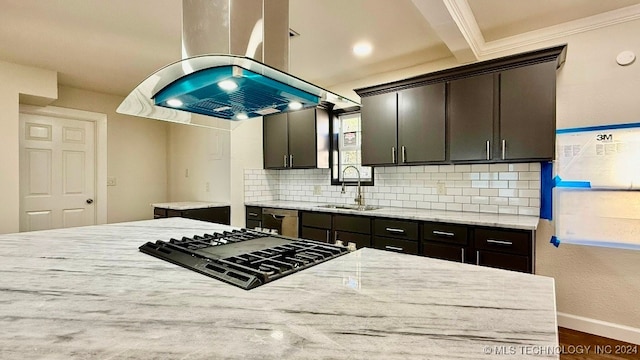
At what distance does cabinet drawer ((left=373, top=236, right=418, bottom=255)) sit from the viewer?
8.74 feet

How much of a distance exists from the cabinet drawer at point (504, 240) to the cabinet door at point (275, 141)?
2.38m

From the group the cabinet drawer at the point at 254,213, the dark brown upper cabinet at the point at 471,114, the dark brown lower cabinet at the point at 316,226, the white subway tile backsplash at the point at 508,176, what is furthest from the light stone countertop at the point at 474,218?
the cabinet drawer at the point at 254,213

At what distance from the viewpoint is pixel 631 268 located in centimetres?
230

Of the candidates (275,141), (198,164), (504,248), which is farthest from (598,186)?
(198,164)

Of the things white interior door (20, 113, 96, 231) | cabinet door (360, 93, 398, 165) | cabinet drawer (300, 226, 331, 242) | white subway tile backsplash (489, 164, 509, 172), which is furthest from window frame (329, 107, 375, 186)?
white interior door (20, 113, 96, 231)

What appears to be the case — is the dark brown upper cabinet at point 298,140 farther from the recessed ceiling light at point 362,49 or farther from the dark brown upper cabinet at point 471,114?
the recessed ceiling light at point 362,49

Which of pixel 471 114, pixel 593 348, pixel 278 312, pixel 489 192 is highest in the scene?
pixel 471 114

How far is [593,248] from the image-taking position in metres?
2.41

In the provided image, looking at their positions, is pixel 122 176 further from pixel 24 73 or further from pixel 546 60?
pixel 546 60

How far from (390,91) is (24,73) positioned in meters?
3.78

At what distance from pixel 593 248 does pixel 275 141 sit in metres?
3.29

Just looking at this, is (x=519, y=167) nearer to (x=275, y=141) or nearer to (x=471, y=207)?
(x=471, y=207)

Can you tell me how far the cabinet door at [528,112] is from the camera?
7.63 ft

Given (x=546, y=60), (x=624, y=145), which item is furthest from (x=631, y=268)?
(x=546, y=60)
